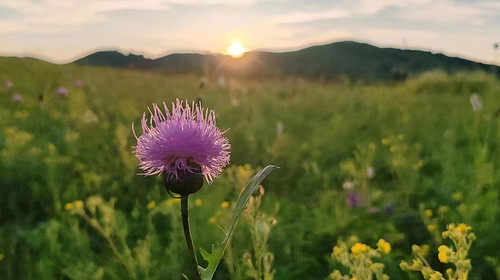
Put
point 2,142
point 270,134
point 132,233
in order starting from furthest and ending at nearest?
1. point 270,134
2. point 2,142
3. point 132,233

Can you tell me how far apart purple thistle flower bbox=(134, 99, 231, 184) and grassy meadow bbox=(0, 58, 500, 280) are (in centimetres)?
58

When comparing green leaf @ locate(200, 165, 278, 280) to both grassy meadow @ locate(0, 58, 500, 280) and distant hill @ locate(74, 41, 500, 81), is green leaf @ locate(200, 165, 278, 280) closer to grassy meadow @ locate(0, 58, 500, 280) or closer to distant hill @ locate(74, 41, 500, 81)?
grassy meadow @ locate(0, 58, 500, 280)

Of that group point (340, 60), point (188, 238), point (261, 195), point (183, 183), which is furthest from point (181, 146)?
point (340, 60)

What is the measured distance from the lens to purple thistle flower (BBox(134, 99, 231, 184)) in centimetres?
122

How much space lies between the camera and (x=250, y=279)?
225 centimetres

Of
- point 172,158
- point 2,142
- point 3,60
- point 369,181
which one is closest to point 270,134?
point 369,181

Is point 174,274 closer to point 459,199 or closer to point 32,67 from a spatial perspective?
point 459,199

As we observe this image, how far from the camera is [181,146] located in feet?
3.99

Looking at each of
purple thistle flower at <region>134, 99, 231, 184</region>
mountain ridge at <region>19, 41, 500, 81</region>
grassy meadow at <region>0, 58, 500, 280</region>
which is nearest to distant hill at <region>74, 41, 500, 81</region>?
mountain ridge at <region>19, 41, 500, 81</region>

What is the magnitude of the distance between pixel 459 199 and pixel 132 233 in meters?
1.62

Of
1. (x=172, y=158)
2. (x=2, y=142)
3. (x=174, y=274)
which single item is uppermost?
(x=172, y=158)

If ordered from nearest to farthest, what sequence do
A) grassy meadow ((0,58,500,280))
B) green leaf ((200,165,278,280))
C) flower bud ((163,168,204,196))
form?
1. green leaf ((200,165,278,280))
2. flower bud ((163,168,204,196))
3. grassy meadow ((0,58,500,280))

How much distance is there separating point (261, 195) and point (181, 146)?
100cm

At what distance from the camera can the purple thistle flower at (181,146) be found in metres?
1.22
